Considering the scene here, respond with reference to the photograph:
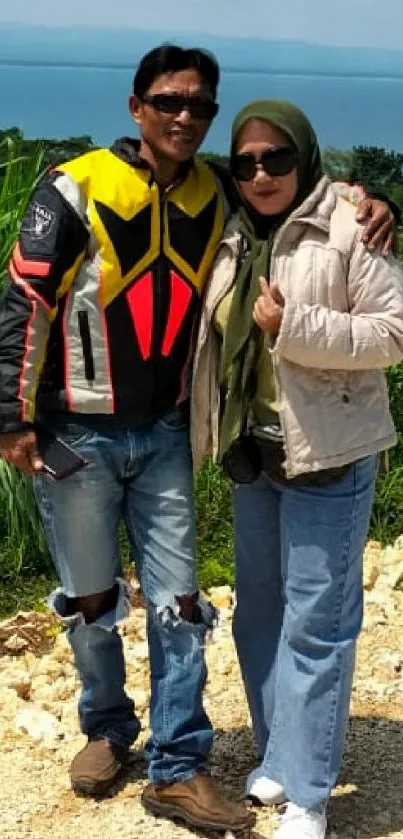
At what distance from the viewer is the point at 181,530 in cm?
395

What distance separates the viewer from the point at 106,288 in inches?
146

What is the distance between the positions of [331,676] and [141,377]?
2.81 feet

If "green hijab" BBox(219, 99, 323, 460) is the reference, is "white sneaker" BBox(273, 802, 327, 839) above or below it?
below

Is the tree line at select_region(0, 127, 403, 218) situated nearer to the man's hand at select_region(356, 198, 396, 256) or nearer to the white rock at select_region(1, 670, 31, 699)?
the white rock at select_region(1, 670, 31, 699)

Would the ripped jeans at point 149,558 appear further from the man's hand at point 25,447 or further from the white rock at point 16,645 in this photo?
the white rock at point 16,645

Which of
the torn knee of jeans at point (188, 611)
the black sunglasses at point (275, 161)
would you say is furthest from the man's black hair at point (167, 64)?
the torn knee of jeans at point (188, 611)

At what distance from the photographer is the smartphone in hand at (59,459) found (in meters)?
3.80

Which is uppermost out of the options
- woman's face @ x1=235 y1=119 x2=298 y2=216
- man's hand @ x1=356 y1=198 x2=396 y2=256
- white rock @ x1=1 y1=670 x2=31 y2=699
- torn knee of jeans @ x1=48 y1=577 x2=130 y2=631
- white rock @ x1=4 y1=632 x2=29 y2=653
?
woman's face @ x1=235 y1=119 x2=298 y2=216

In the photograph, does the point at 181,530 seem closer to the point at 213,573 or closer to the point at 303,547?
the point at 303,547

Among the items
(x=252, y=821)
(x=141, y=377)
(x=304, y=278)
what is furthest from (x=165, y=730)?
(x=304, y=278)

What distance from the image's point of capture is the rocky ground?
163 inches

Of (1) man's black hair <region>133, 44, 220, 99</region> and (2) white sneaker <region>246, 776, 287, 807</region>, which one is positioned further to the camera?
(2) white sneaker <region>246, 776, 287, 807</region>

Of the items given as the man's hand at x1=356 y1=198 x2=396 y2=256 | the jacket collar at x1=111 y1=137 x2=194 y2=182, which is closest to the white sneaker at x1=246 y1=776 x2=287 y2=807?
the man's hand at x1=356 y1=198 x2=396 y2=256

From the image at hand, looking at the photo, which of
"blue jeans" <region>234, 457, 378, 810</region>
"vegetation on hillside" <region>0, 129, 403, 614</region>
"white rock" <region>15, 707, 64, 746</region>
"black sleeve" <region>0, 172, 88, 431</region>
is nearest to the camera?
"black sleeve" <region>0, 172, 88, 431</region>
